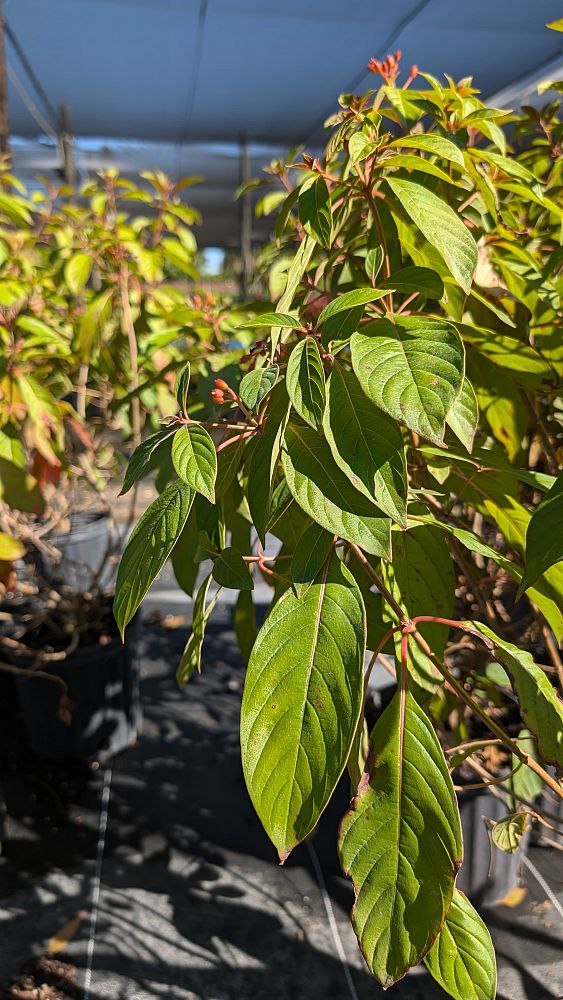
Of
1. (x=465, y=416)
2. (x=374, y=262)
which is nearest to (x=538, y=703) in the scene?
(x=465, y=416)

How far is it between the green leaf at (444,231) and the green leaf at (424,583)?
0.28m

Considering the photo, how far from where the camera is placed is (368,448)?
64cm

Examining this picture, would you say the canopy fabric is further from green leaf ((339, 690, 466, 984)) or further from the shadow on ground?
green leaf ((339, 690, 466, 984))

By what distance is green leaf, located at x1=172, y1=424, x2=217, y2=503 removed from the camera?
2.09 feet

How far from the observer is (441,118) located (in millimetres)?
933

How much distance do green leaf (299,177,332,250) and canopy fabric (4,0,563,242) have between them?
6.00m

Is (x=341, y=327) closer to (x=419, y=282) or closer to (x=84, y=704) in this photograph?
(x=419, y=282)

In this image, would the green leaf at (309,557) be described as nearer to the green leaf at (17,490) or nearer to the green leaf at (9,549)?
the green leaf at (9,549)

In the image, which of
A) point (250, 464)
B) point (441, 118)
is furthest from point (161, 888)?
point (441, 118)

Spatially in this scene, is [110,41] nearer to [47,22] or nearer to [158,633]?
[47,22]

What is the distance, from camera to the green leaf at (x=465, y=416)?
70 cm

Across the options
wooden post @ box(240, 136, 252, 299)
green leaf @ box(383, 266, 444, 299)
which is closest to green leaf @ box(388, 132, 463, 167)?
green leaf @ box(383, 266, 444, 299)

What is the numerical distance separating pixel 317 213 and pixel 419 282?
0.14m

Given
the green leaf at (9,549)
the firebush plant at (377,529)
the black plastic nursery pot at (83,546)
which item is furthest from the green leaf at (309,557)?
the black plastic nursery pot at (83,546)
